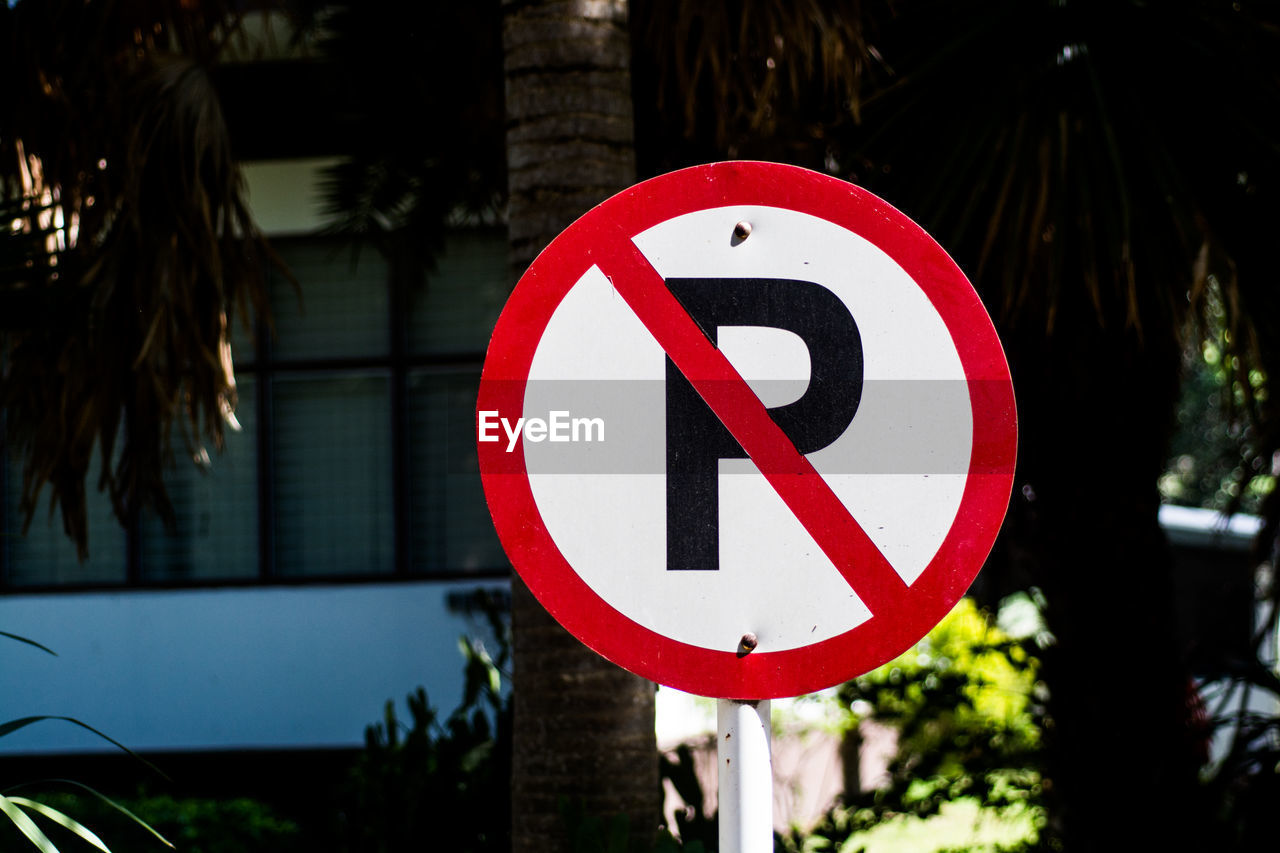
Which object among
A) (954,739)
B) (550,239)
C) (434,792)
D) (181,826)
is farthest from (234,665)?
(550,239)

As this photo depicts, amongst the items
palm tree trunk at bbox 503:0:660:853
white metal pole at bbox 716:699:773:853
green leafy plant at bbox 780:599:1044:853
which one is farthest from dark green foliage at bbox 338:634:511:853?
white metal pole at bbox 716:699:773:853

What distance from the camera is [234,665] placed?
24.9 feet

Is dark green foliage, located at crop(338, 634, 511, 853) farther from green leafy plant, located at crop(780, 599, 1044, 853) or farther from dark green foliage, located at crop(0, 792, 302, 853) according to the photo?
green leafy plant, located at crop(780, 599, 1044, 853)

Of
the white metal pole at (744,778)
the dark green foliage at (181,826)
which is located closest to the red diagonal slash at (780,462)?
the white metal pole at (744,778)

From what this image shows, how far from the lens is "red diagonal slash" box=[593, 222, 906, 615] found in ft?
5.57

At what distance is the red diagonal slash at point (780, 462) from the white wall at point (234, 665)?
19.7ft

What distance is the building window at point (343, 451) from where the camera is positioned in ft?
26.0

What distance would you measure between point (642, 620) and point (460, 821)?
105 inches

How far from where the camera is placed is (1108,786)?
15.0ft

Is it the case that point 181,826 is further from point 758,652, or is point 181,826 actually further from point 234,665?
point 758,652

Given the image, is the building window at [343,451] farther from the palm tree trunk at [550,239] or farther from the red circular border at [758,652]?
the red circular border at [758,652]

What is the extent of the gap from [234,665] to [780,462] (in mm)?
6634

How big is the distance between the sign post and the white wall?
19.5 feet

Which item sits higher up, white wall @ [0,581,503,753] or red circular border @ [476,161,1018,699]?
red circular border @ [476,161,1018,699]
